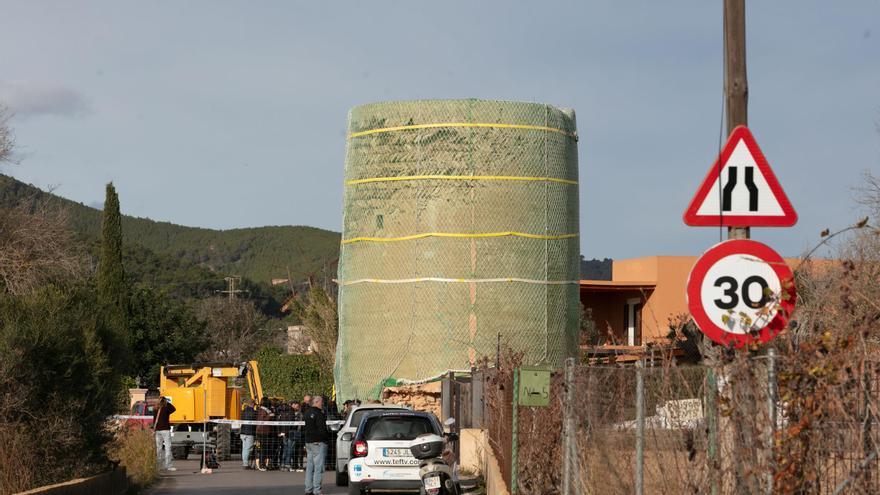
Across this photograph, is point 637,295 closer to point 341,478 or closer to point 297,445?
point 297,445

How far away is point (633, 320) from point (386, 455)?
4647 centimetres

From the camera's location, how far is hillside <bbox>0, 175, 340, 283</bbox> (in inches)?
7028

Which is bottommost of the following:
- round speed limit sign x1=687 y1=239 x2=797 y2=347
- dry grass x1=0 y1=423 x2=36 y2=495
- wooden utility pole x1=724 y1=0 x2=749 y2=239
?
dry grass x1=0 y1=423 x2=36 y2=495

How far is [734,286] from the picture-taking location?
8.93 meters

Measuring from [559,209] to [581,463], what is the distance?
2233cm

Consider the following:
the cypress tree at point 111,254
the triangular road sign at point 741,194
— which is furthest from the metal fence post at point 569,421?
Result: the cypress tree at point 111,254

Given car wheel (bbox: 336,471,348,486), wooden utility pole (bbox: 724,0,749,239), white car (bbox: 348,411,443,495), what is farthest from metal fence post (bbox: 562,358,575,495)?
car wheel (bbox: 336,471,348,486)

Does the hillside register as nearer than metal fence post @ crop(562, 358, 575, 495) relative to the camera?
No

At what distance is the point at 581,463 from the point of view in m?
13.1

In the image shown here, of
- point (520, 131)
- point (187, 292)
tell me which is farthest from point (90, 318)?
point (187, 292)

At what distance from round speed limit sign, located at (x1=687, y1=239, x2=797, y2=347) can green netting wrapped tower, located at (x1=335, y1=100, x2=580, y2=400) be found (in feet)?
83.2

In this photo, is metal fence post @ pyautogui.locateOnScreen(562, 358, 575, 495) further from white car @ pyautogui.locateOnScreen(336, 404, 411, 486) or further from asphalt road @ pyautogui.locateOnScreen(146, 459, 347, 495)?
white car @ pyautogui.locateOnScreen(336, 404, 411, 486)

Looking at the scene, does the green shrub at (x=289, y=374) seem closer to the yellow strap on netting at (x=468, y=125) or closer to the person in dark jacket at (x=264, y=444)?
the person in dark jacket at (x=264, y=444)

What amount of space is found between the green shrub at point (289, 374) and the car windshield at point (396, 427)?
141 ft
